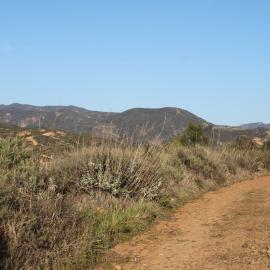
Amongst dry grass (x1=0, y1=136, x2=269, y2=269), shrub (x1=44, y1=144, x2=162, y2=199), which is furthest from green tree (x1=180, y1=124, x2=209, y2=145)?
shrub (x1=44, y1=144, x2=162, y2=199)

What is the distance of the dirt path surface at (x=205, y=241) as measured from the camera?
6.95m

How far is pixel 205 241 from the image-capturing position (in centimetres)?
825

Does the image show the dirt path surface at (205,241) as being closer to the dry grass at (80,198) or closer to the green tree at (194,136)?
the dry grass at (80,198)

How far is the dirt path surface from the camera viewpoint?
6949 mm

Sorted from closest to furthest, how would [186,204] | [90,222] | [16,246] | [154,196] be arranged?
[16,246] < [90,222] < [154,196] < [186,204]

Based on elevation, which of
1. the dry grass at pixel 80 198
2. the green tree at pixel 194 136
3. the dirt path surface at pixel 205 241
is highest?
the green tree at pixel 194 136

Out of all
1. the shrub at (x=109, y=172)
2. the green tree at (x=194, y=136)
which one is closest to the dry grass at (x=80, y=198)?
the shrub at (x=109, y=172)

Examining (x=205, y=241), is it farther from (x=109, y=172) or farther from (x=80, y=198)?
(x=109, y=172)

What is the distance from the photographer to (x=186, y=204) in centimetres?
1238

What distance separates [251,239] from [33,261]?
3579mm

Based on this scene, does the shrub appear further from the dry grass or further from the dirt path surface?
the dirt path surface

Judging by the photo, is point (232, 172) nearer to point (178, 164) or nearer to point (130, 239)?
point (178, 164)

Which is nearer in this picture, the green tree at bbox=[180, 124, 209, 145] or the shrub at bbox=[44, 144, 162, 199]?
the shrub at bbox=[44, 144, 162, 199]

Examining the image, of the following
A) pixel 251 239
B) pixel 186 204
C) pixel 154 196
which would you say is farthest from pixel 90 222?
pixel 186 204
